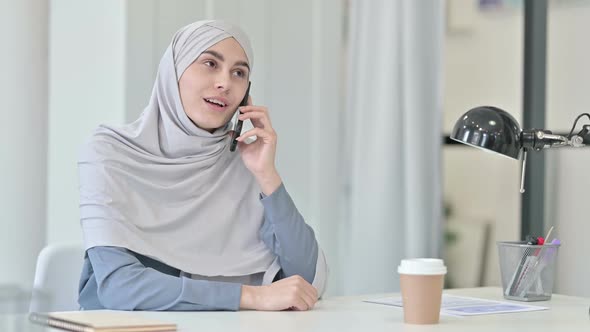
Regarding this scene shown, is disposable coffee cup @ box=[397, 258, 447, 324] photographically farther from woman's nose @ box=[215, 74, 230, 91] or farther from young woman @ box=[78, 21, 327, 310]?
woman's nose @ box=[215, 74, 230, 91]

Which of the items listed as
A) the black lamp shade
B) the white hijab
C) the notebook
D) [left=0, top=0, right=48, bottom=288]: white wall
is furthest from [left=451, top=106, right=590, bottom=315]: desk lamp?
[left=0, top=0, right=48, bottom=288]: white wall

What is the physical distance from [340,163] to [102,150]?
66.6 inches

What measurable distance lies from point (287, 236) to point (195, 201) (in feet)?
0.72

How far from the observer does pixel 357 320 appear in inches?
60.8

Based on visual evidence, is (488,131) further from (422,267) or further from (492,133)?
(422,267)

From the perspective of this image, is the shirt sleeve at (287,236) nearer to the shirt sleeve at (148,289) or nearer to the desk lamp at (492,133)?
the shirt sleeve at (148,289)

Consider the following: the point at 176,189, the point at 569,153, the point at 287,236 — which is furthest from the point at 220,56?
the point at 569,153

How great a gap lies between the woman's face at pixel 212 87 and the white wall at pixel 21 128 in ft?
2.55

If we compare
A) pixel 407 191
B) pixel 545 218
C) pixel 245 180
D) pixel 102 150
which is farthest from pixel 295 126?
pixel 102 150

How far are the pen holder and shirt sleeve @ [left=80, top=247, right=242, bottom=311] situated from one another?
64 centimetres

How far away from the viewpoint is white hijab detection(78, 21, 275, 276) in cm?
181

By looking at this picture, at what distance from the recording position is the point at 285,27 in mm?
3309

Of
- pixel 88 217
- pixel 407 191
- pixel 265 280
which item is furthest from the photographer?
pixel 407 191

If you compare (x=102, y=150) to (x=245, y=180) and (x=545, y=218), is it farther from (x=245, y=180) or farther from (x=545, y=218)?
(x=545, y=218)
